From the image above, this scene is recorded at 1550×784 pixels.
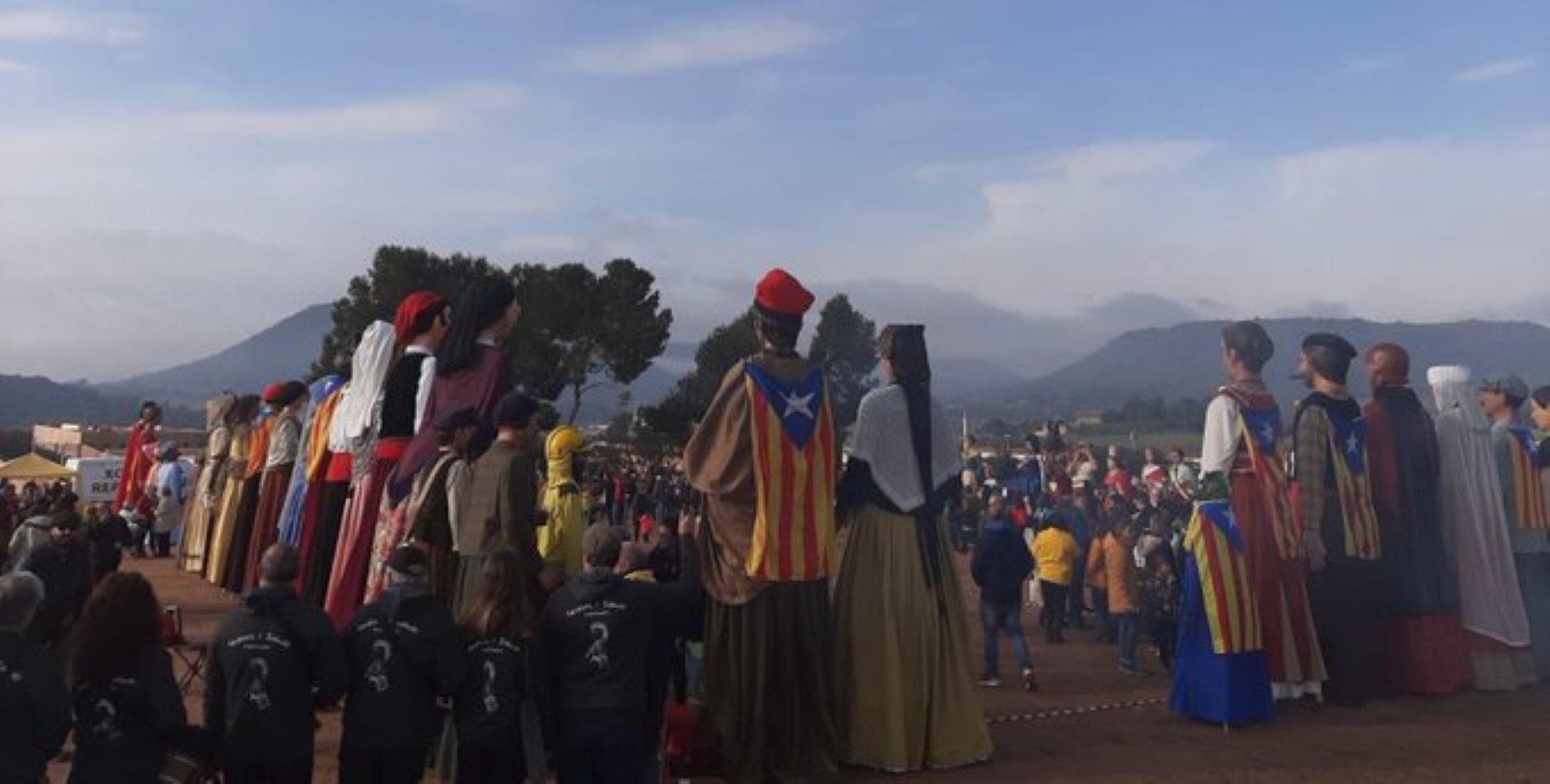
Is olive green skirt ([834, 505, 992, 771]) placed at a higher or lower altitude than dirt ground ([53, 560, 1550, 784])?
higher

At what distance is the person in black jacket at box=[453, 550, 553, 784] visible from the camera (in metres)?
4.82

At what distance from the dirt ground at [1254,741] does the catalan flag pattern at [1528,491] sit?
4.45 ft

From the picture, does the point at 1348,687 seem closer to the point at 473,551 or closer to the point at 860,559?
the point at 860,559

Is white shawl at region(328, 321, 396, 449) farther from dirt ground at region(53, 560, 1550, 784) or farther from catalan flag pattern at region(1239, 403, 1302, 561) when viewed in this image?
catalan flag pattern at region(1239, 403, 1302, 561)

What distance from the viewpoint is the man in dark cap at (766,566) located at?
6098 millimetres

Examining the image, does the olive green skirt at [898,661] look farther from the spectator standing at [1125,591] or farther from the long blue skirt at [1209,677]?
the spectator standing at [1125,591]

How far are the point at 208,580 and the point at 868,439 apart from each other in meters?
9.94

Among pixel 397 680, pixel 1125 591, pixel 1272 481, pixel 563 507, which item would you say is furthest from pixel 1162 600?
pixel 397 680

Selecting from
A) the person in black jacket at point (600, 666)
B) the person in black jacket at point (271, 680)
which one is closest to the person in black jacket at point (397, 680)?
the person in black jacket at point (271, 680)

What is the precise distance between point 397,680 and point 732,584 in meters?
1.96

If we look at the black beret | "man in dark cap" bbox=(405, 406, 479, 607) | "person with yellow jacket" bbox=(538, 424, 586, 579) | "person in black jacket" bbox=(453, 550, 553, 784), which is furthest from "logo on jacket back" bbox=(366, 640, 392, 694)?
"person with yellow jacket" bbox=(538, 424, 586, 579)

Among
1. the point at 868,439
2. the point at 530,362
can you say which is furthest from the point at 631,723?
the point at 530,362

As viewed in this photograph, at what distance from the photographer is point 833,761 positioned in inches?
247

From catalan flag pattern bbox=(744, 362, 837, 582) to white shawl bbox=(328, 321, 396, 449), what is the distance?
2.57m
